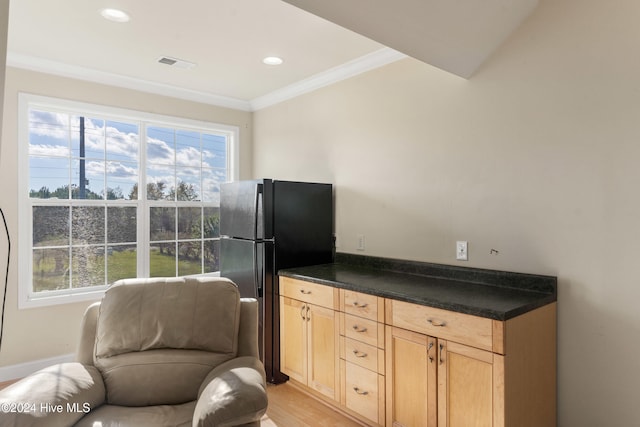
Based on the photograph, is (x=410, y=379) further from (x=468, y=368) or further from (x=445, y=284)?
(x=445, y=284)

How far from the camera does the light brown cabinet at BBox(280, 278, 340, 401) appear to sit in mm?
2619

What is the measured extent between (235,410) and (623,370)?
6.18ft

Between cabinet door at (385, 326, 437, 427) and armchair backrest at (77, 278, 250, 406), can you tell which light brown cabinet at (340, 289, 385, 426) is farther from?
armchair backrest at (77, 278, 250, 406)

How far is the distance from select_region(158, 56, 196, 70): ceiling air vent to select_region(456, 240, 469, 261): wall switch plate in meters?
2.54

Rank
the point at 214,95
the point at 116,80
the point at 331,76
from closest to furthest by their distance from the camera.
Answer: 1. the point at 331,76
2. the point at 116,80
3. the point at 214,95

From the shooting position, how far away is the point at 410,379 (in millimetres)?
2152

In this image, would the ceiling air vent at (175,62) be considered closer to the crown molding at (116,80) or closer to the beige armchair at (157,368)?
the crown molding at (116,80)

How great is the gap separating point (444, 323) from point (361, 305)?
1.88 ft

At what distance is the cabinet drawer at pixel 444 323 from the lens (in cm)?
184

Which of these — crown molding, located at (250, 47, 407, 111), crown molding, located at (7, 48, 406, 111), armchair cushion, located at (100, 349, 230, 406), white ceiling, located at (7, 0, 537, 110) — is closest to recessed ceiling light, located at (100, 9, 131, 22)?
white ceiling, located at (7, 0, 537, 110)

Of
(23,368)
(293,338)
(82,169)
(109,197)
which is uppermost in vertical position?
(82,169)

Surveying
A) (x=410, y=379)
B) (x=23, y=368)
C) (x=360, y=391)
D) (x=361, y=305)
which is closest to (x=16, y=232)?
(x=23, y=368)

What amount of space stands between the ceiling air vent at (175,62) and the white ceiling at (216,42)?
59 millimetres

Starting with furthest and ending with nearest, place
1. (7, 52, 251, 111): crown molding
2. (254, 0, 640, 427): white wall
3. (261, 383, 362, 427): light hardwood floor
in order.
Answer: (7, 52, 251, 111): crown molding
(261, 383, 362, 427): light hardwood floor
(254, 0, 640, 427): white wall
